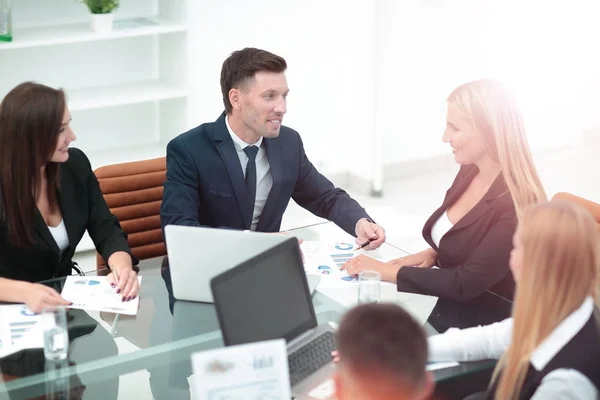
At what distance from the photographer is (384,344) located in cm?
179

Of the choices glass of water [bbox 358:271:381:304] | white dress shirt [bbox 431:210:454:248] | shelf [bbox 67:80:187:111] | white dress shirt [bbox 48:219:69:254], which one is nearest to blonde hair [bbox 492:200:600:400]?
glass of water [bbox 358:271:381:304]

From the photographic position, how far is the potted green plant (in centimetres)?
509

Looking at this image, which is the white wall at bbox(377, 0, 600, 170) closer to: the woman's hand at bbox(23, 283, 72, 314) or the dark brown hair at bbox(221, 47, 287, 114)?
the dark brown hair at bbox(221, 47, 287, 114)

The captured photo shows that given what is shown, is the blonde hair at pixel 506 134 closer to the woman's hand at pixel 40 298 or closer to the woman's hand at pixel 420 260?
the woman's hand at pixel 420 260

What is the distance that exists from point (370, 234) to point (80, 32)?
2.37 meters

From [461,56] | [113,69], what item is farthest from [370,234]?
[461,56]

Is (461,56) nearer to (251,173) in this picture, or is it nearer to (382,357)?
(251,173)

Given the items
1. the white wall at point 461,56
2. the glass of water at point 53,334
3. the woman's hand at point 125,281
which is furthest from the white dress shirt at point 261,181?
the white wall at point 461,56

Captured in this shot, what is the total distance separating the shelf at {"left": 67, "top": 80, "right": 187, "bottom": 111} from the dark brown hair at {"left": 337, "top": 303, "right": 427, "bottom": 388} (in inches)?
139

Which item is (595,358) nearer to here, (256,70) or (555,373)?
(555,373)

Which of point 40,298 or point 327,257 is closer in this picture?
point 40,298

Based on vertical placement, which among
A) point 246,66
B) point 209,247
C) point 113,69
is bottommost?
point 209,247

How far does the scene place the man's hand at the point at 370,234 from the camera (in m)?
3.48

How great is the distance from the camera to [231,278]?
2445 millimetres
